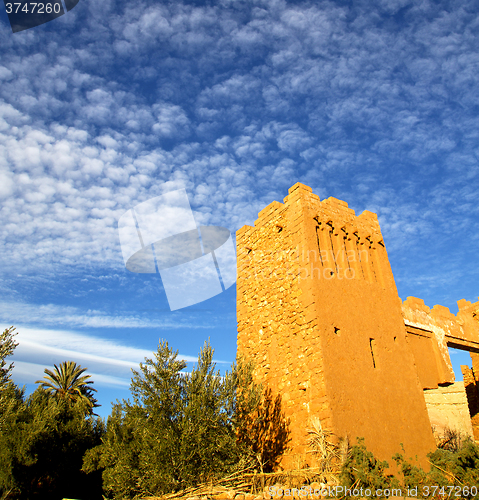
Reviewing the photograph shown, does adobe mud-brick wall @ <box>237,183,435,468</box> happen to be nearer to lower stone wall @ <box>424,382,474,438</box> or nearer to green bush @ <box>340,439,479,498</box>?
green bush @ <box>340,439,479,498</box>

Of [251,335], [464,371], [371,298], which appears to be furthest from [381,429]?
[464,371]

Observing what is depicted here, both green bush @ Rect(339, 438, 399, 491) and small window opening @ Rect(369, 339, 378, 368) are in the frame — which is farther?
small window opening @ Rect(369, 339, 378, 368)

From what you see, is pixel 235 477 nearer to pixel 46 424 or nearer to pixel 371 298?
pixel 371 298

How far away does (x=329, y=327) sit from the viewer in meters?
9.39

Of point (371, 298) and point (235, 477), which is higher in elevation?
point (371, 298)

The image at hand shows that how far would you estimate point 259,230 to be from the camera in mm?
13055

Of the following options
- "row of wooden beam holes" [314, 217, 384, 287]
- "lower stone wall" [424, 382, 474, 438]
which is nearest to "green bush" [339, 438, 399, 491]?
"row of wooden beam holes" [314, 217, 384, 287]

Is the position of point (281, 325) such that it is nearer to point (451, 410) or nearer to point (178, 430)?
point (178, 430)

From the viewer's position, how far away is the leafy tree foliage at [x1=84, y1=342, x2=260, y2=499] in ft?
24.3

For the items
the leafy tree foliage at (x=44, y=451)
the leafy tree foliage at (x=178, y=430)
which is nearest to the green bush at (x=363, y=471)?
the leafy tree foliage at (x=178, y=430)

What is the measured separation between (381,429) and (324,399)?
6.70ft

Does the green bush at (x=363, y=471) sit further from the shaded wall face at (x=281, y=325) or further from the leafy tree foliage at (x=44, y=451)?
the leafy tree foliage at (x=44, y=451)

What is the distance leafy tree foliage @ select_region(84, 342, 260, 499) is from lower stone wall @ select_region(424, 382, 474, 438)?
9.65 meters

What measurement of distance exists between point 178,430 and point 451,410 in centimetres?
1216
